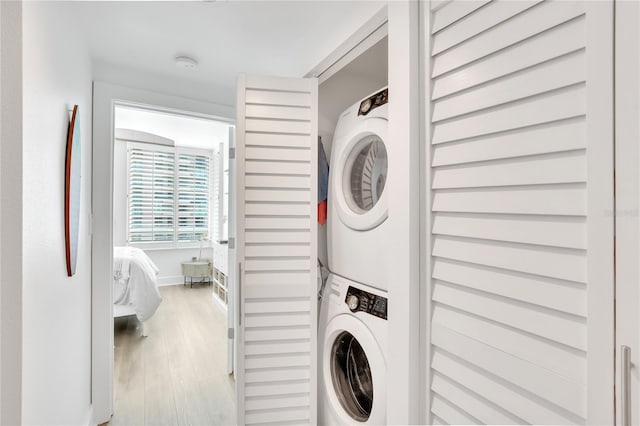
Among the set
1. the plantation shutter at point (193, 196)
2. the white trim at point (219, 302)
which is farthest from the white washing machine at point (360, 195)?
the plantation shutter at point (193, 196)

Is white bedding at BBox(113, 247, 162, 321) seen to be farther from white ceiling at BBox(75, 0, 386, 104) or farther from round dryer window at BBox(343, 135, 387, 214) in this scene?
round dryer window at BBox(343, 135, 387, 214)

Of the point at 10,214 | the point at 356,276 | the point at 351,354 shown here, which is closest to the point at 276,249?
the point at 356,276

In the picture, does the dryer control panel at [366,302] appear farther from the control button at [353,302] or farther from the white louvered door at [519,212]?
the white louvered door at [519,212]

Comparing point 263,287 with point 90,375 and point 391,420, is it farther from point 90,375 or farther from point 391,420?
point 90,375

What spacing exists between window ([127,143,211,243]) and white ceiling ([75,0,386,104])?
3.38 meters

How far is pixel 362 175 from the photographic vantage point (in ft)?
5.44

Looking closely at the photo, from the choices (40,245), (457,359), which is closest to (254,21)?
(40,245)

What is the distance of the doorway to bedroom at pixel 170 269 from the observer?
2277 mm

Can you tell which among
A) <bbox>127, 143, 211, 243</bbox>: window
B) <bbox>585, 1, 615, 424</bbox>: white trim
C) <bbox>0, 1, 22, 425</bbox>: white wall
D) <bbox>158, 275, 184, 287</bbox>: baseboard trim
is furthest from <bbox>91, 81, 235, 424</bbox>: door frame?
<bbox>158, 275, 184, 287</bbox>: baseboard trim

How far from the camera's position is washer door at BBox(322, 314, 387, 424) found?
1.39 meters

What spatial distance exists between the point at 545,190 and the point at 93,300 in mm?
2442

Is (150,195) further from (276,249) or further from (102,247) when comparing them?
(276,249)

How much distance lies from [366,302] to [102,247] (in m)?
1.75

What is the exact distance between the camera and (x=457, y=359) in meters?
0.90
